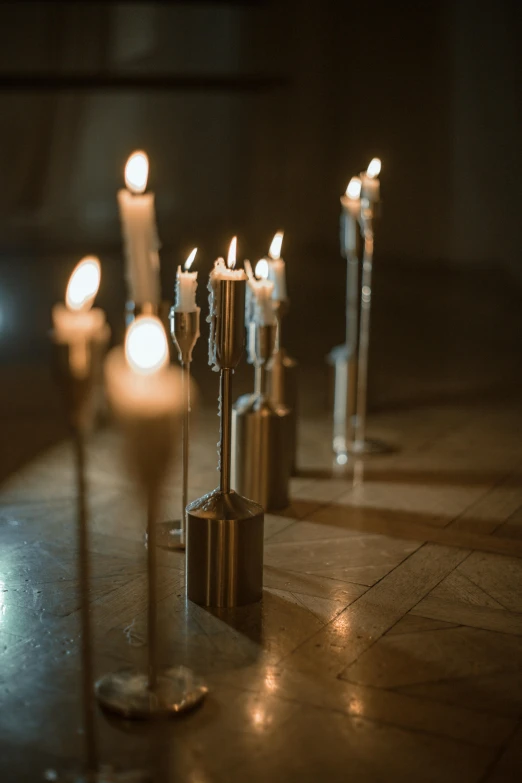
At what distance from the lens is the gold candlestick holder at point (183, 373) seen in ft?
8.71

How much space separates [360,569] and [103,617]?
0.75 metres

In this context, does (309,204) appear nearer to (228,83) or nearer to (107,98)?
(228,83)

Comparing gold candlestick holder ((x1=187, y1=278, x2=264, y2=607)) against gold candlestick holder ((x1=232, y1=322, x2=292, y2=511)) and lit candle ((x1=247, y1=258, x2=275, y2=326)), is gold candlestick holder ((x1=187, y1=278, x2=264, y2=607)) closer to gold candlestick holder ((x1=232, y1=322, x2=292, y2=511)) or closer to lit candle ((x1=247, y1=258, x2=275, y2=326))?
lit candle ((x1=247, y1=258, x2=275, y2=326))

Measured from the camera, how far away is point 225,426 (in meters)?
2.39

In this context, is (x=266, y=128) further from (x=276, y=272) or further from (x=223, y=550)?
(x=223, y=550)

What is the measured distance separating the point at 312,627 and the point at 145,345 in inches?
38.1

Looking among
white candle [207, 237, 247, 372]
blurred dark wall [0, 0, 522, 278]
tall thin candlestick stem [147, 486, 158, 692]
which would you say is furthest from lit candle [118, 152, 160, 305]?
blurred dark wall [0, 0, 522, 278]

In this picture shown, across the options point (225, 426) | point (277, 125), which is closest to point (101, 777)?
point (225, 426)

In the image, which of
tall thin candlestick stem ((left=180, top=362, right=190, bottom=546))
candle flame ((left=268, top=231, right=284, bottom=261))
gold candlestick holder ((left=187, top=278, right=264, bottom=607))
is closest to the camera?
gold candlestick holder ((left=187, top=278, right=264, bottom=607))

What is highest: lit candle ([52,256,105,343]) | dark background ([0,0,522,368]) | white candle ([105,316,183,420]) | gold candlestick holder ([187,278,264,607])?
dark background ([0,0,522,368])

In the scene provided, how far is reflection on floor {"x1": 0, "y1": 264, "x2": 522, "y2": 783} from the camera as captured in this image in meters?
1.72

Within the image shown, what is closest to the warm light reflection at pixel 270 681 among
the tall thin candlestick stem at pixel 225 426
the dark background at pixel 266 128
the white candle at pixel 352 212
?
the tall thin candlestick stem at pixel 225 426

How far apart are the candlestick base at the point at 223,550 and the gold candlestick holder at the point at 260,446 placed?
2.45 ft

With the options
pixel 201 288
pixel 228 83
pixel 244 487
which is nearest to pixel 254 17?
pixel 228 83
